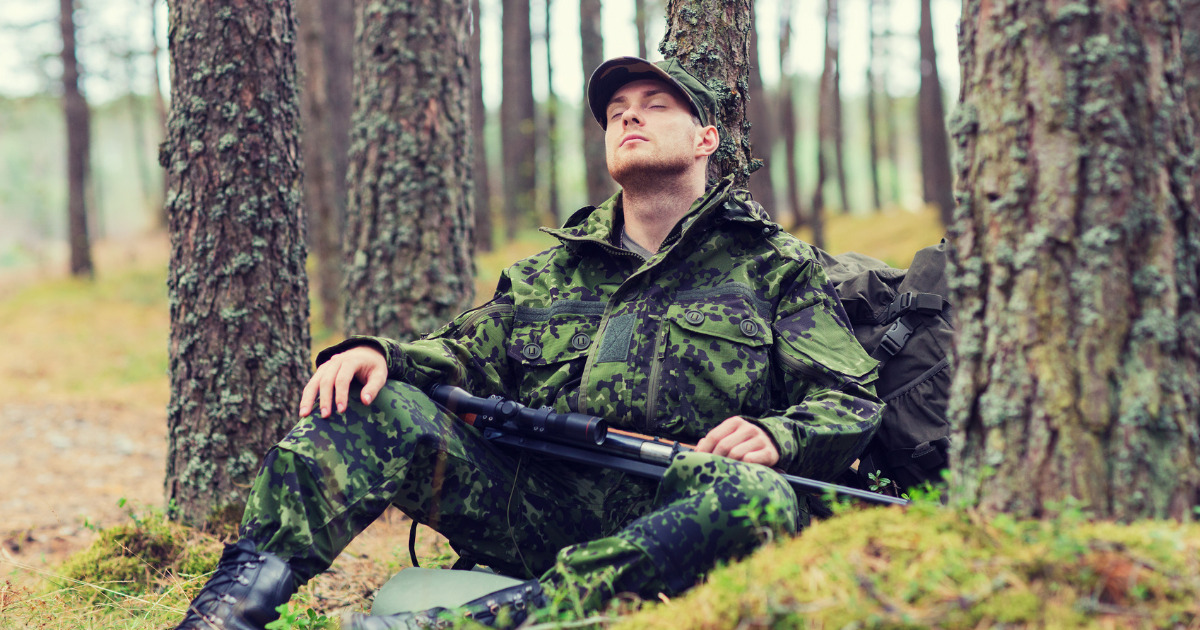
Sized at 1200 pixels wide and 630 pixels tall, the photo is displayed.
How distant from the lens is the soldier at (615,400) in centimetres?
236

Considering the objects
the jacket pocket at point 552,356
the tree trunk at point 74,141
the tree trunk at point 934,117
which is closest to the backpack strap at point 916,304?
the jacket pocket at point 552,356

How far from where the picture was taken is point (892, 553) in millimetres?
1800

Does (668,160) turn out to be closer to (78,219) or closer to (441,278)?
(441,278)

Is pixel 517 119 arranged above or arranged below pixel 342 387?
above

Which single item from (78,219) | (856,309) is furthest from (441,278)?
(78,219)

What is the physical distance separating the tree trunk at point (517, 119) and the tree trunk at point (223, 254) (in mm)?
13617

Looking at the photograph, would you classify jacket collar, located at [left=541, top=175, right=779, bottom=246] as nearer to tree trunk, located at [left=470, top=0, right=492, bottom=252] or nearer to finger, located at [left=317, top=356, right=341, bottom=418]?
finger, located at [left=317, top=356, right=341, bottom=418]

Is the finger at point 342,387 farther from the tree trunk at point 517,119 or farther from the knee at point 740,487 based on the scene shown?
the tree trunk at point 517,119

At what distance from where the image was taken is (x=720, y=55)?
13.0 ft

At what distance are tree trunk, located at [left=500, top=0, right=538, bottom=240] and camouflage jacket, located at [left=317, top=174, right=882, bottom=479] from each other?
14475mm

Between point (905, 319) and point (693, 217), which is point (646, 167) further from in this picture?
point (905, 319)

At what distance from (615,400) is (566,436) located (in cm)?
27

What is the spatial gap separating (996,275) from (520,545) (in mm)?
1896

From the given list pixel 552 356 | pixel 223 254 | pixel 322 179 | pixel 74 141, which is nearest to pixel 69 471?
pixel 223 254
